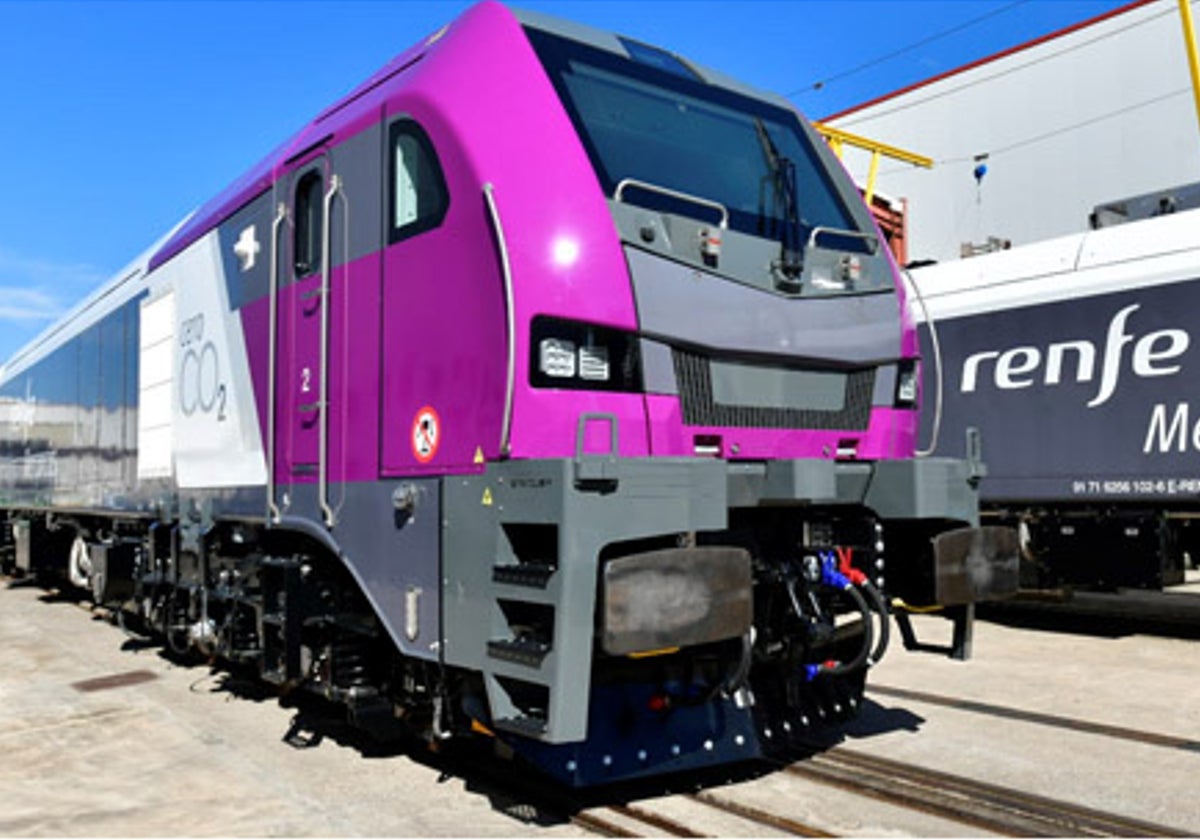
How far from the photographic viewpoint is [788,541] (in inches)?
195

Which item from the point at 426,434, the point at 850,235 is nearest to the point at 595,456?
the point at 426,434

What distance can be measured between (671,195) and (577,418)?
1105mm

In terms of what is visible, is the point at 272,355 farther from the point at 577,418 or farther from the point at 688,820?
the point at 688,820

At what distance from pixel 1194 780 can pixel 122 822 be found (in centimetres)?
490

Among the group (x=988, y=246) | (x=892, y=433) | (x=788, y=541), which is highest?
(x=988, y=246)

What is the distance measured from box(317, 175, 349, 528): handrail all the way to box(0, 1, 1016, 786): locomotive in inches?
0.7

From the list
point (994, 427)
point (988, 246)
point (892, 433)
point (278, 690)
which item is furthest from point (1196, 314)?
point (278, 690)

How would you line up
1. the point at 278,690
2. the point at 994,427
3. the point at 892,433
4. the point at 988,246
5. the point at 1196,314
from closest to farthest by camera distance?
1. the point at 892,433
2. the point at 278,690
3. the point at 1196,314
4. the point at 994,427
5. the point at 988,246

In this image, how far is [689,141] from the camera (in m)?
5.12

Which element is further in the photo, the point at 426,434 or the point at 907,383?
the point at 907,383

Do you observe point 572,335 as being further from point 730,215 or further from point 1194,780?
point 1194,780

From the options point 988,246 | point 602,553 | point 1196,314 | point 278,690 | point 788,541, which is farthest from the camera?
point 988,246

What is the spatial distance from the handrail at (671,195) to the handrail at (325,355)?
1660 millimetres

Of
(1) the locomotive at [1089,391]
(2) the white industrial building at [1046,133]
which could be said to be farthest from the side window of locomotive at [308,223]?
(2) the white industrial building at [1046,133]
